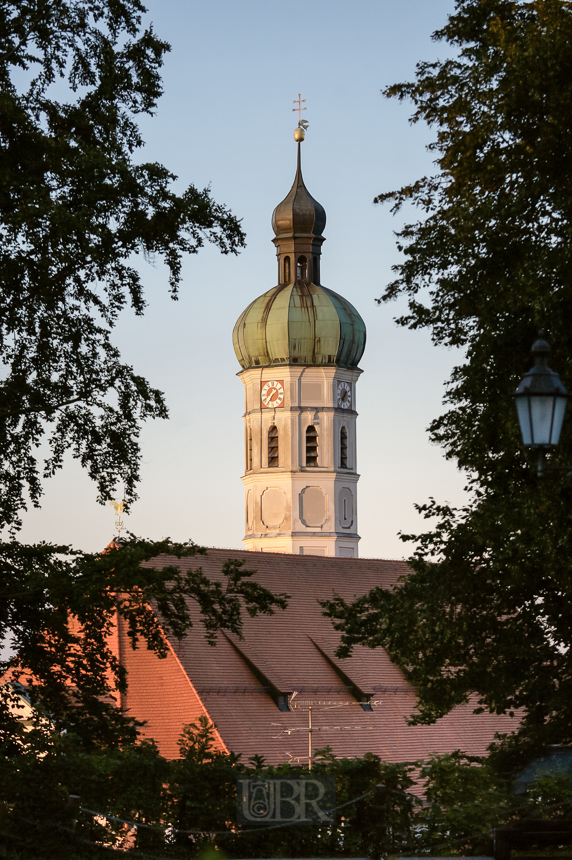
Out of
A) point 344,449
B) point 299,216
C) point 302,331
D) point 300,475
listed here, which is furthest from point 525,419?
point 299,216

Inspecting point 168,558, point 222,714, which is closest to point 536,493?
point 222,714

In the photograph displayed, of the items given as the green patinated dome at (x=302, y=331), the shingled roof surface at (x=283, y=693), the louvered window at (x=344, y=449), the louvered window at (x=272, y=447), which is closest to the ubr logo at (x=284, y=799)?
the shingled roof surface at (x=283, y=693)

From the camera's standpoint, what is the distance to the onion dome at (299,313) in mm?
74188

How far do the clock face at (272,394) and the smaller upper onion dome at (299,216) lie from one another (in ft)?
27.7

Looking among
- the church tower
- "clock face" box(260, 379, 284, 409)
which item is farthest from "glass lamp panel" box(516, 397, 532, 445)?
"clock face" box(260, 379, 284, 409)

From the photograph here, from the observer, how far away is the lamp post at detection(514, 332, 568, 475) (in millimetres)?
9961

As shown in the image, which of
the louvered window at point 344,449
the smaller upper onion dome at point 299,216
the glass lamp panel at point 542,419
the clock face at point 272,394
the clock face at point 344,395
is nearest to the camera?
the glass lamp panel at point 542,419

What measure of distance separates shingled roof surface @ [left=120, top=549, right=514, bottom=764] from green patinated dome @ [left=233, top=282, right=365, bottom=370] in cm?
3254

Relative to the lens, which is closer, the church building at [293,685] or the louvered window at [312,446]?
the church building at [293,685]

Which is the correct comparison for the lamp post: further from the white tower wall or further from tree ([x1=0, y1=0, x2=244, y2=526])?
the white tower wall

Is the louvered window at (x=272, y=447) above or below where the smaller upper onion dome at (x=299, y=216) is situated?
below

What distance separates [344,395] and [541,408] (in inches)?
2551

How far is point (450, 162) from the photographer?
18.4 metres

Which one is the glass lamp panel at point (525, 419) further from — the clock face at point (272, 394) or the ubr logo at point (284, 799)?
the clock face at point (272, 394)
